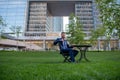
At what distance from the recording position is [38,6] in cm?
12025

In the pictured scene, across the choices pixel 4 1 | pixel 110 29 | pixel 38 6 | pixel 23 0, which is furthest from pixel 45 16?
pixel 110 29

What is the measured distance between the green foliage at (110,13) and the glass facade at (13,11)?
93650 mm

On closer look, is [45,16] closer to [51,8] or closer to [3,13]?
[51,8]

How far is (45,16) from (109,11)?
354ft

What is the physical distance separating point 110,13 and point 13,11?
99564 mm

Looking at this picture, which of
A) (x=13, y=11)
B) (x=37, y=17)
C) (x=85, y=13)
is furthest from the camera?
(x=37, y=17)

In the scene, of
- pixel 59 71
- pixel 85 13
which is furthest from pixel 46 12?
pixel 59 71

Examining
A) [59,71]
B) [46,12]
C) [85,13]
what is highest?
[46,12]

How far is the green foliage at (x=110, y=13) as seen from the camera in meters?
10.8

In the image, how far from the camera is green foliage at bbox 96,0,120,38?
1075cm

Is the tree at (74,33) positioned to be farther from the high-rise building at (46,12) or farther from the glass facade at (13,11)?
the high-rise building at (46,12)

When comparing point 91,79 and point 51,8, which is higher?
point 51,8

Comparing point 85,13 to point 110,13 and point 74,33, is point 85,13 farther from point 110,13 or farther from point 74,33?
point 110,13

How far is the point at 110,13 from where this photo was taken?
37.6 feet
